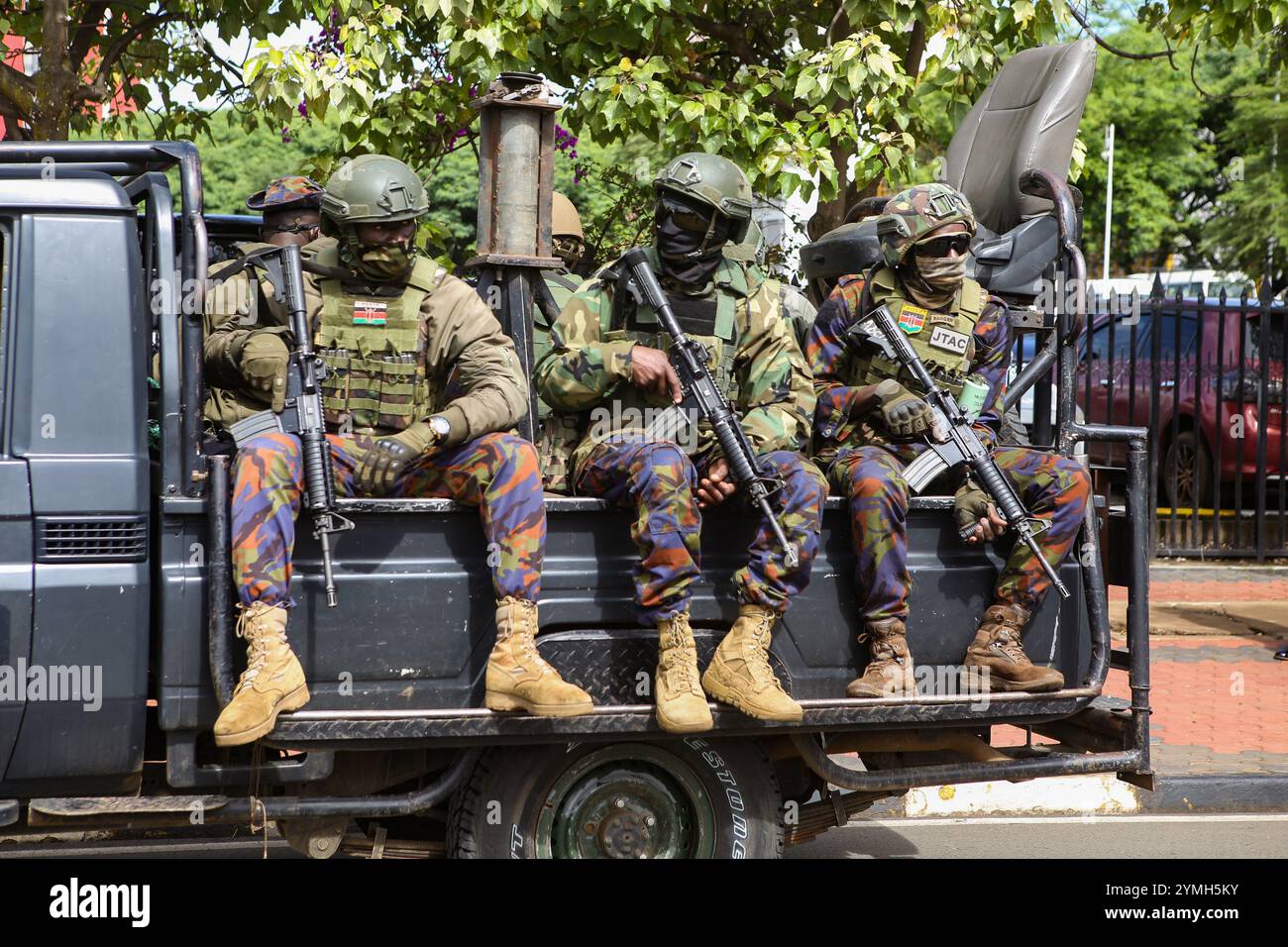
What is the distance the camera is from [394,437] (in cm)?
414

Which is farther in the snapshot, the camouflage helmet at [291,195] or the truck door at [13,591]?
the camouflage helmet at [291,195]

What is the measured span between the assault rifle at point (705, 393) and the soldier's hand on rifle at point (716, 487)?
28 millimetres


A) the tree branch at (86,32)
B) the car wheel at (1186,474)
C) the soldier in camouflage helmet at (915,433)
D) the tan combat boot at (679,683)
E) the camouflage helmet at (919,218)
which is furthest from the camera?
the car wheel at (1186,474)

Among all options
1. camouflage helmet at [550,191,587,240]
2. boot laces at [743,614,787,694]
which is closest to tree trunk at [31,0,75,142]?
camouflage helmet at [550,191,587,240]

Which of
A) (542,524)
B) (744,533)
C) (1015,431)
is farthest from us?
(1015,431)

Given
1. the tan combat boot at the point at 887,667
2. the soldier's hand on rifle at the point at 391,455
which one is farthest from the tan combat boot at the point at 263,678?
the tan combat boot at the point at 887,667

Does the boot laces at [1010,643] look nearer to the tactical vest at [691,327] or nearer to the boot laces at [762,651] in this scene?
the boot laces at [762,651]

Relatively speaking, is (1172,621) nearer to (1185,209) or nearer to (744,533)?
(744,533)

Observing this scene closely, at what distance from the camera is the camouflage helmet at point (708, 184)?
4.52m

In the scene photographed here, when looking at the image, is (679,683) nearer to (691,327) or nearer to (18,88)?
(691,327)

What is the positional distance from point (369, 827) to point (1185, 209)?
4005 centimetres

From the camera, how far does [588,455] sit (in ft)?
14.3

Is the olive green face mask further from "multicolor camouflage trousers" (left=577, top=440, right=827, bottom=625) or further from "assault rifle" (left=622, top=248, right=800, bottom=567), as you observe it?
"multicolor camouflage trousers" (left=577, top=440, right=827, bottom=625)
